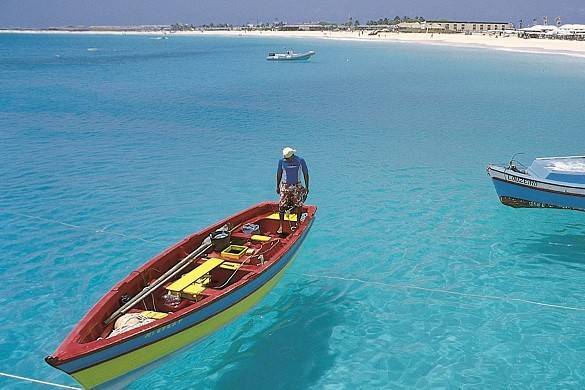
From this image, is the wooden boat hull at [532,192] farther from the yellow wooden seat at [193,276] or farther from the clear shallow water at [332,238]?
the yellow wooden seat at [193,276]

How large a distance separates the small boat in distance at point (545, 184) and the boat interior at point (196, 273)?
7325 mm

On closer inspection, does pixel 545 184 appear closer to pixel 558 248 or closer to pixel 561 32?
pixel 558 248

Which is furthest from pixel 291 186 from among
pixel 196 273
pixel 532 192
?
pixel 532 192

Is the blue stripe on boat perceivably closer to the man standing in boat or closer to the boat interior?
the boat interior

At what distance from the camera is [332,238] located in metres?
15.2

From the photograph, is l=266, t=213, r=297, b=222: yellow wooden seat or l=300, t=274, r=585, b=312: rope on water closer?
l=300, t=274, r=585, b=312: rope on water

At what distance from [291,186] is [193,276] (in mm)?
3648

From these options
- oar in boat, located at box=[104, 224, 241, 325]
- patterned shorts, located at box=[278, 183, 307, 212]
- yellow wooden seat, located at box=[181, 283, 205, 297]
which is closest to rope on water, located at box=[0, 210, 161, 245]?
oar in boat, located at box=[104, 224, 241, 325]

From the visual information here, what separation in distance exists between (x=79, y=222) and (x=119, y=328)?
9.08 metres

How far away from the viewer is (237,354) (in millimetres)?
10031

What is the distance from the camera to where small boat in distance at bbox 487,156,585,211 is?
15411 mm

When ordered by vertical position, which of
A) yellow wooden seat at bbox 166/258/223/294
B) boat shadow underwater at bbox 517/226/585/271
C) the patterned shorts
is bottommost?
boat shadow underwater at bbox 517/226/585/271

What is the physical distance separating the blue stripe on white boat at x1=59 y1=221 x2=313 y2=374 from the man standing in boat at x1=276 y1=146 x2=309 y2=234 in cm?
176

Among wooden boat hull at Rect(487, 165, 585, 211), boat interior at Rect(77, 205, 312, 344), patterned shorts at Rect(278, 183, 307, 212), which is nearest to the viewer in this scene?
boat interior at Rect(77, 205, 312, 344)
